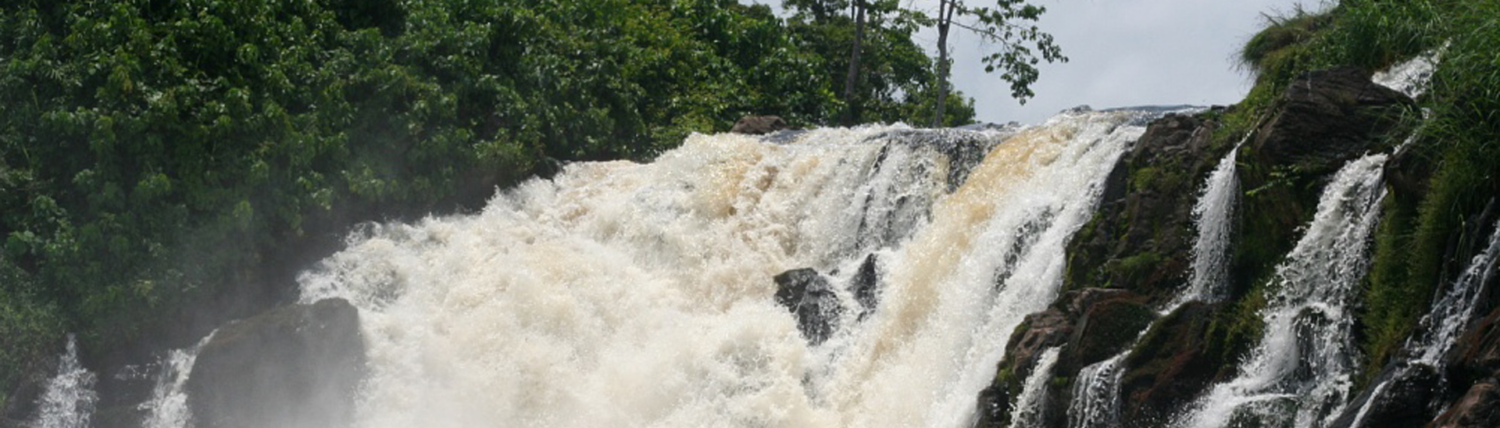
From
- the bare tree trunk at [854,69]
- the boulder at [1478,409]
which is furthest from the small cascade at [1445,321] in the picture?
the bare tree trunk at [854,69]

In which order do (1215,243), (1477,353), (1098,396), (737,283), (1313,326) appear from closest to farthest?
1. (1477,353)
2. (1313,326)
3. (1098,396)
4. (1215,243)
5. (737,283)

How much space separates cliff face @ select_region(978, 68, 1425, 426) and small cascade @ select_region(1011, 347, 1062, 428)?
0.26 feet

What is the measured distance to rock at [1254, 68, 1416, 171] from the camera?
1616 centimetres

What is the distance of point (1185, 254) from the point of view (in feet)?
56.5

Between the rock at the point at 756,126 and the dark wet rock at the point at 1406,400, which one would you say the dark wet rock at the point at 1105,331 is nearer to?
the dark wet rock at the point at 1406,400

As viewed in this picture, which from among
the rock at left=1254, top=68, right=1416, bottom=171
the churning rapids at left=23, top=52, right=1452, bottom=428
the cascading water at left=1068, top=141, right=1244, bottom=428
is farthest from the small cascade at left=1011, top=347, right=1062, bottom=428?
the rock at left=1254, top=68, right=1416, bottom=171

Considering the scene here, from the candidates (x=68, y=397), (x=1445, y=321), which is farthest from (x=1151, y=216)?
(x=68, y=397)

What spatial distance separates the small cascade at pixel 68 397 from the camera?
2241 centimetres

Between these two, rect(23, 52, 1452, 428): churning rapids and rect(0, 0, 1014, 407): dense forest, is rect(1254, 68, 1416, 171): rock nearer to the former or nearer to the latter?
rect(23, 52, 1452, 428): churning rapids

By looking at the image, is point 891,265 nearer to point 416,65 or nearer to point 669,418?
point 669,418

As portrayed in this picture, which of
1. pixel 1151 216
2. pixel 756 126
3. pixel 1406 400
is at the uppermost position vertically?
pixel 756 126

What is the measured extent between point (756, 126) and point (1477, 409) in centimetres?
1684

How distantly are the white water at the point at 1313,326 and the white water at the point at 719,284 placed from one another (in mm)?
3386

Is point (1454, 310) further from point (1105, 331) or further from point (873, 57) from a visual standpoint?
point (873, 57)
